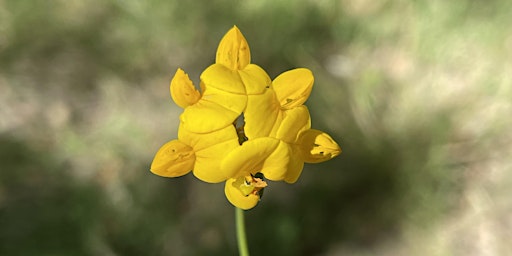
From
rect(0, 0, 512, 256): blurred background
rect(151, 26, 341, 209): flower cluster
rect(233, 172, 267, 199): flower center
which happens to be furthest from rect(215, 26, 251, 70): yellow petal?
rect(0, 0, 512, 256): blurred background

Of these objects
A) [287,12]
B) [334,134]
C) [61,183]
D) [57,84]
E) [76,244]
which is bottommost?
[76,244]

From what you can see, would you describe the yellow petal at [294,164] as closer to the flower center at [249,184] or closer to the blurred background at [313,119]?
the flower center at [249,184]

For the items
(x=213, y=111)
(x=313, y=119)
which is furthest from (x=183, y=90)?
(x=313, y=119)

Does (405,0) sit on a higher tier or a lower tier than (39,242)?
higher

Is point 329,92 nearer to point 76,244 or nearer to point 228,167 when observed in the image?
point 76,244

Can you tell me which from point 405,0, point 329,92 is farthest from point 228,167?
point 405,0

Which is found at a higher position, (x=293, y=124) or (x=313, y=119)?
(x=313, y=119)

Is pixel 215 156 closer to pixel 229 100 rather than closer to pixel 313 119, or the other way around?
pixel 229 100
